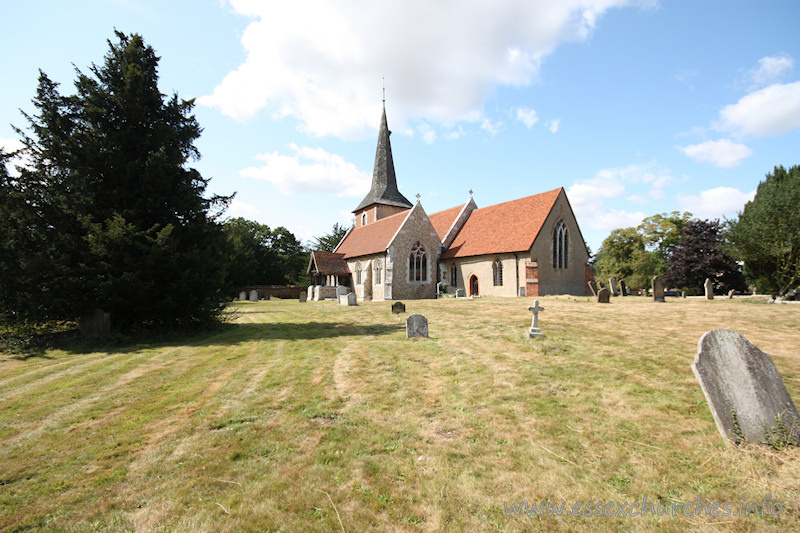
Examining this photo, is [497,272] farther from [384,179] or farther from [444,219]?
[384,179]

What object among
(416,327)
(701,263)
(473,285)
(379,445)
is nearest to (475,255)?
(473,285)

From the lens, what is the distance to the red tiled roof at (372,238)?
30.7 metres

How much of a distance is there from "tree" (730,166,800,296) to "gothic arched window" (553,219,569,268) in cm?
972

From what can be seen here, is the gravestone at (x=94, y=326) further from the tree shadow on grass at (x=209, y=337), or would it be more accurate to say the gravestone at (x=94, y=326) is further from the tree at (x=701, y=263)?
the tree at (x=701, y=263)

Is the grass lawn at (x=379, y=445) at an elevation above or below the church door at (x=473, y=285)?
below

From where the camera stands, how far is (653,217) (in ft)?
169

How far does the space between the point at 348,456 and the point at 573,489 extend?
7.36 ft

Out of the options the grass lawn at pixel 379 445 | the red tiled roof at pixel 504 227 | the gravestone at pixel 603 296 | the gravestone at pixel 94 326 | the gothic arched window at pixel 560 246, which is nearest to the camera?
the grass lawn at pixel 379 445

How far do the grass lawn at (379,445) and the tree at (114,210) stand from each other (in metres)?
2.91

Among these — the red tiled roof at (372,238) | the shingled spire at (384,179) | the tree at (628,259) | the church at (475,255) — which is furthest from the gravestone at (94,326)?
the tree at (628,259)

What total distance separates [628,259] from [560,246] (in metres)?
21.9

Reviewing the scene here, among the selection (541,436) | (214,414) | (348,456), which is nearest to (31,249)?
(214,414)

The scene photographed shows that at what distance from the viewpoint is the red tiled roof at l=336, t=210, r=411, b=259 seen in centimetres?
3066

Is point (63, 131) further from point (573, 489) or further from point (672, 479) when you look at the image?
point (672, 479)
